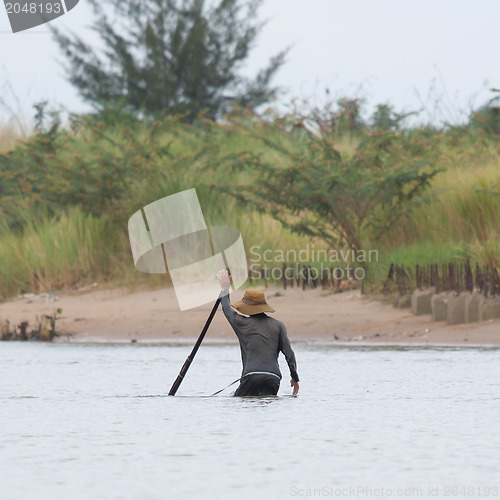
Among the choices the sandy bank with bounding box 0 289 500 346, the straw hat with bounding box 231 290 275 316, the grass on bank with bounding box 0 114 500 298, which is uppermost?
the grass on bank with bounding box 0 114 500 298

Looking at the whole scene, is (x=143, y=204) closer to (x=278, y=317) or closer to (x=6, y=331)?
(x=6, y=331)

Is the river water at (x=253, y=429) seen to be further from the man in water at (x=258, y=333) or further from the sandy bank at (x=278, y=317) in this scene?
the sandy bank at (x=278, y=317)

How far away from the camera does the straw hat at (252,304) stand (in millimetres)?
10258

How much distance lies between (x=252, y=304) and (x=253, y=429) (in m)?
1.14

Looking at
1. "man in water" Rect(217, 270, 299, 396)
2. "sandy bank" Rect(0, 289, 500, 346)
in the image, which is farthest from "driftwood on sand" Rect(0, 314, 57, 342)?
"man in water" Rect(217, 270, 299, 396)

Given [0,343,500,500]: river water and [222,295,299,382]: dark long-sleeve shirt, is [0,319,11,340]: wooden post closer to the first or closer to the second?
[0,343,500,500]: river water

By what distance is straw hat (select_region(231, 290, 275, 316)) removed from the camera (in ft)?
33.7

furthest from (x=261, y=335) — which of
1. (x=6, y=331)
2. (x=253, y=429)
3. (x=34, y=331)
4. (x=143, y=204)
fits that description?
(x=143, y=204)

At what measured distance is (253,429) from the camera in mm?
9828

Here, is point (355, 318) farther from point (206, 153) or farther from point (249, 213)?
point (206, 153)

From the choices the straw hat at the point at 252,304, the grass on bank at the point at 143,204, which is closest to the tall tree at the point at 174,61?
the grass on bank at the point at 143,204

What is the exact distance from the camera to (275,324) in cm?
1035

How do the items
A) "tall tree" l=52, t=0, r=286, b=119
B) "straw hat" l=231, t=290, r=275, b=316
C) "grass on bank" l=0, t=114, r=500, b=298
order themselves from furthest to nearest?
"tall tree" l=52, t=0, r=286, b=119 < "grass on bank" l=0, t=114, r=500, b=298 < "straw hat" l=231, t=290, r=275, b=316

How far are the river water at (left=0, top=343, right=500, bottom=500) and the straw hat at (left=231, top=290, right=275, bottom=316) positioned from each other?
3.12ft
